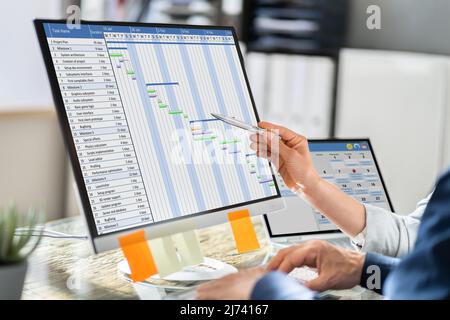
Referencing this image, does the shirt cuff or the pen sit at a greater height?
the pen

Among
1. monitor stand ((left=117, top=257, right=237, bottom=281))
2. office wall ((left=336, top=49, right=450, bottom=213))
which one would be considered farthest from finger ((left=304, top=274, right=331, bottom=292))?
office wall ((left=336, top=49, right=450, bottom=213))

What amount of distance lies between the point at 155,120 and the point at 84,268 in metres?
0.32

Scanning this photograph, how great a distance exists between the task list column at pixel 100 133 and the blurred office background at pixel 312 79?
1.99m

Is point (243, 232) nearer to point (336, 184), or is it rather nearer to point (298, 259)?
point (298, 259)

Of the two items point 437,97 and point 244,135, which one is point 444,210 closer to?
point 244,135

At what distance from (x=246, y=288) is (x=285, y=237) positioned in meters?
0.51

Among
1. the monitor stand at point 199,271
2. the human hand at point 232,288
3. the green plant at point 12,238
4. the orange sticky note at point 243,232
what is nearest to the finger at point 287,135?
the orange sticky note at point 243,232

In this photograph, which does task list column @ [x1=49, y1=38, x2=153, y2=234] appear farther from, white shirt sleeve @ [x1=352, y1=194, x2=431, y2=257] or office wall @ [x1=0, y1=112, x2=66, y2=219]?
office wall @ [x1=0, y1=112, x2=66, y2=219]

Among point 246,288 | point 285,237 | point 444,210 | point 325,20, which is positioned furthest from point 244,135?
point 325,20

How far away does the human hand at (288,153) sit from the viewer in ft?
4.12

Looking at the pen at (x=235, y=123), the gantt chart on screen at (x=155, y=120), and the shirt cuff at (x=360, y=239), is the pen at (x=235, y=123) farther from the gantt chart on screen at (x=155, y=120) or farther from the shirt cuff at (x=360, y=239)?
the shirt cuff at (x=360, y=239)

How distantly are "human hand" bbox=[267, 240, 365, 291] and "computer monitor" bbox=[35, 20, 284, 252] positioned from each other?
5.5 inches

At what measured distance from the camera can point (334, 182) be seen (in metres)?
1.46

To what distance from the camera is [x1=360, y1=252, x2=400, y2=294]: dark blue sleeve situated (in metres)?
1.12
